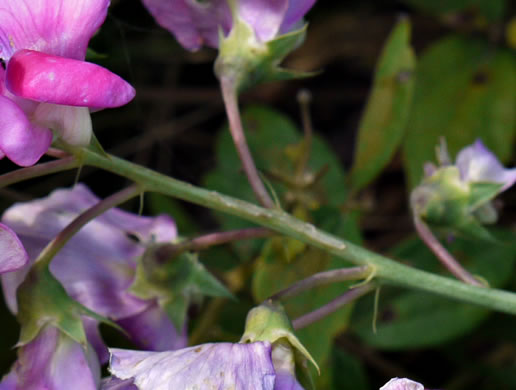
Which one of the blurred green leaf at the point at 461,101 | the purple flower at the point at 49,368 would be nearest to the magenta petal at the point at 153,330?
the purple flower at the point at 49,368

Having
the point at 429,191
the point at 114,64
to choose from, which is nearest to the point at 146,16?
the point at 114,64

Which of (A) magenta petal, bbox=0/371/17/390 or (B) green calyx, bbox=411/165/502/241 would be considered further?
(B) green calyx, bbox=411/165/502/241

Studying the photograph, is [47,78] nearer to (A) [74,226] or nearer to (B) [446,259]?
(A) [74,226]

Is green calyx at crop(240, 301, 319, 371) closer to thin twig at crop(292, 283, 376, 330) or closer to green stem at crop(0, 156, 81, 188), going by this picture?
thin twig at crop(292, 283, 376, 330)

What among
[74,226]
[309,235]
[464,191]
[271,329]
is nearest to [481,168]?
[464,191]

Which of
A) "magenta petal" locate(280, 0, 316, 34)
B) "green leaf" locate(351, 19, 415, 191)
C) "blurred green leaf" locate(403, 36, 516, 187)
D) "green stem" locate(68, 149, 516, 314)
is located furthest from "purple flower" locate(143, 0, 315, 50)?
"blurred green leaf" locate(403, 36, 516, 187)
